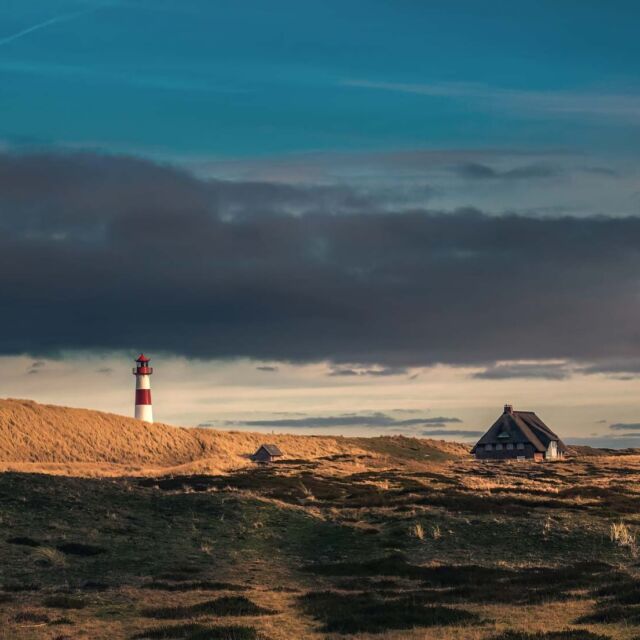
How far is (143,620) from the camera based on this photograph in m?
25.7

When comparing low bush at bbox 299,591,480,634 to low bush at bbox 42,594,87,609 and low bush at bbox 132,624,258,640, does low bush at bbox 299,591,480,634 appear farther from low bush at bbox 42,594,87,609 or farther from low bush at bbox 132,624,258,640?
low bush at bbox 42,594,87,609

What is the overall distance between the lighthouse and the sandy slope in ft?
8.57

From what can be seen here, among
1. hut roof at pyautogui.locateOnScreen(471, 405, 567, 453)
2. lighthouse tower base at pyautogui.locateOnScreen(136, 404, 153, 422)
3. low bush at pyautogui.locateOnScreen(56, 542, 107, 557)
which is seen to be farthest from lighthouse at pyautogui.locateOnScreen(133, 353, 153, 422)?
low bush at pyautogui.locateOnScreen(56, 542, 107, 557)

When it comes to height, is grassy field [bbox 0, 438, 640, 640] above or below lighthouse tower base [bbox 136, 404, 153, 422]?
below

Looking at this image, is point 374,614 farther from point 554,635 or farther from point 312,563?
point 312,563

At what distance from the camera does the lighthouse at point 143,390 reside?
127m

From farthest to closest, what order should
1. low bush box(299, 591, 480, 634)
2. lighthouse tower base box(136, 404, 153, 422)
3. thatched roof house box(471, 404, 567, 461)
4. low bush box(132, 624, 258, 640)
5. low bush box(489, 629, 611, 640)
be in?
1. thatched roof house box(471, 404, 567, 461)
2. lighthouse tower base box(136, 404, 153, 422)
3. low bush box(299, 591, 480, 634)
4. low bush box(132, 624, 258, 640)
5. low bush box(489, 629, 611, 640)

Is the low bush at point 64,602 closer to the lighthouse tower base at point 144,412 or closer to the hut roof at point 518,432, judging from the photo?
the lighthouse tower base at point 144,412

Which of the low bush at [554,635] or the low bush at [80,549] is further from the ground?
the low bush at [554,635]

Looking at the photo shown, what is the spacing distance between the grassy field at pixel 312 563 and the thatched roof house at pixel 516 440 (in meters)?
69.5

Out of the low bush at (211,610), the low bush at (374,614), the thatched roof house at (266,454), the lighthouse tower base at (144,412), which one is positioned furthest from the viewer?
the lighthouse tower base at (144,412)

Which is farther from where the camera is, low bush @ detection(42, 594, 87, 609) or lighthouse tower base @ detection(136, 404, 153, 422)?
lighthouse tower base @ detection(136, 404, 153, 422)

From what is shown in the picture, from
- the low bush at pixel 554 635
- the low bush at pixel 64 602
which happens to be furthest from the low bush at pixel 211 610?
the low bush at pixel 554 635

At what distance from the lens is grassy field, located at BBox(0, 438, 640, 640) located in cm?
2488
